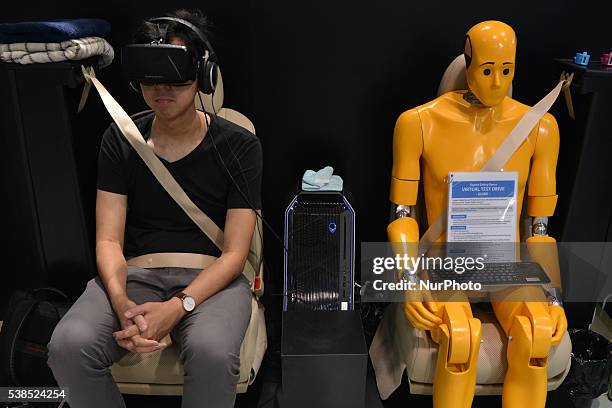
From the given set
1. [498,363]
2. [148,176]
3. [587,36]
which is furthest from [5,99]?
[587,36]

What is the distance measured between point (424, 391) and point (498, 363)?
0.29 metres

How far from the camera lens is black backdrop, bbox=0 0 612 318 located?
2.71 metres

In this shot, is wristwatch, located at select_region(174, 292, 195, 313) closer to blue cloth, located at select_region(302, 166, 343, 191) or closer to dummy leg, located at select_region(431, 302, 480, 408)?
blue cloth, located at select_region(302, 166, 343, 191)

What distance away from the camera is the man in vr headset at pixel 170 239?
1.95m

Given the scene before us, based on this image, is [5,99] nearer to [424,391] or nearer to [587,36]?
[424,391]

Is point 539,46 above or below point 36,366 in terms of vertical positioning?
above

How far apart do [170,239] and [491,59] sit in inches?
53.8

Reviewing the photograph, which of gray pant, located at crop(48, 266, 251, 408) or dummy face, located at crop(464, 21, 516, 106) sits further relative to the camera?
dummy face, located at crop(464, 21, 516, 106)

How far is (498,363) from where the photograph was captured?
2172 mm

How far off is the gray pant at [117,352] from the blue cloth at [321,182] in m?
0.71

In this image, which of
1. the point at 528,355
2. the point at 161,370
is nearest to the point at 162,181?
the point at 161,370

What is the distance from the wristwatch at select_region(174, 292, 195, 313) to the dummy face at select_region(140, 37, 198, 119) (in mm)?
638

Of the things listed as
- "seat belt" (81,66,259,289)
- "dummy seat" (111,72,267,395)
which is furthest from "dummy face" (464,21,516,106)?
"dummy seat" (111,72,267,395)

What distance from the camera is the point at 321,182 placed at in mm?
2627
